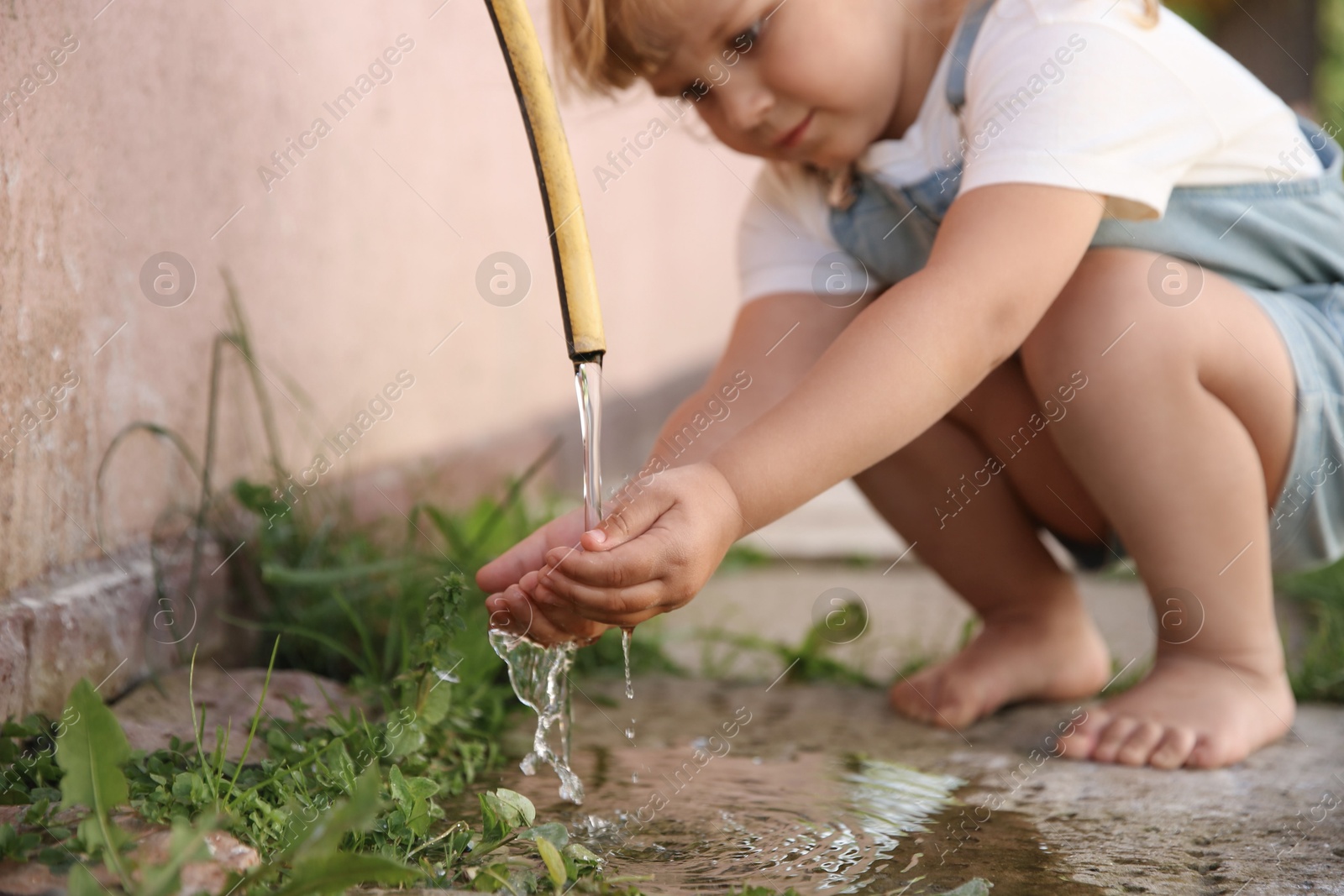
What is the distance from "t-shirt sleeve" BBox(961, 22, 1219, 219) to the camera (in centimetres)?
120

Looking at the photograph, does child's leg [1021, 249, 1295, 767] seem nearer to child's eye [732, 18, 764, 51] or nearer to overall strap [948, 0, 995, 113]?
overall strap [948, 0, 995, 113]

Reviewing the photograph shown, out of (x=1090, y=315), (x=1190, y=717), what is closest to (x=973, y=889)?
(x=1190, y=717)

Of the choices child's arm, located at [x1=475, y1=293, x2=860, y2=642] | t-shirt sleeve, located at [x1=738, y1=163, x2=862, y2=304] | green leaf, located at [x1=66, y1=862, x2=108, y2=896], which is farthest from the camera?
t-shirt sleeve, located at [x1=738, y1=163, x2=862, y2=304]

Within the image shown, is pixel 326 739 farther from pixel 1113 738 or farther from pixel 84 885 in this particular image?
pixel 1113 738

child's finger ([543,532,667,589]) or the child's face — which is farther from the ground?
the child's face

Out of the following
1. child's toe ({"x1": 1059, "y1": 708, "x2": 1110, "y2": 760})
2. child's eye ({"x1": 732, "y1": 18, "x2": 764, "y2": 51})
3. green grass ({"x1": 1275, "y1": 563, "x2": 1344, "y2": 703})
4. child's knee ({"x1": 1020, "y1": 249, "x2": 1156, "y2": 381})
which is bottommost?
green grass ({"x1": 1275, "y1": 563, "x2": 1344, "y2": 703})

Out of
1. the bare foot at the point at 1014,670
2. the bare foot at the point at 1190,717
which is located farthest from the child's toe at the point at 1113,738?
the bare foot at the point at 1014,670

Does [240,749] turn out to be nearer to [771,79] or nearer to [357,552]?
[357,552]

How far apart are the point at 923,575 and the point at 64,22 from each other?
1.72 metres

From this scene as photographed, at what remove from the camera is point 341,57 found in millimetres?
1873

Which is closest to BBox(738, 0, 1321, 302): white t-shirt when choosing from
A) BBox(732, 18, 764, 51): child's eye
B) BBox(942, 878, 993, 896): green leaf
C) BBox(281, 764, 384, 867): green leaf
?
BBox(732, 18, 764, 51): child's eye

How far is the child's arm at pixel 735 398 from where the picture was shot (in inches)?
42.6

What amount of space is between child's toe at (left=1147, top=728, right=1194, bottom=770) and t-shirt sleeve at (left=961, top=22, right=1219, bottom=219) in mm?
550

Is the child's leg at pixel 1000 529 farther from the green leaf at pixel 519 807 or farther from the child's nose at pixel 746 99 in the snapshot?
the green leaf at pixel 519 807
